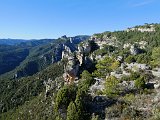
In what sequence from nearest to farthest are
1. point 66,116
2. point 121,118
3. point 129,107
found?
point 121,118, point 129,107, point 66,116

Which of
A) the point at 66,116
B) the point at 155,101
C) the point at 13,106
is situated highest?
the point at 155,101

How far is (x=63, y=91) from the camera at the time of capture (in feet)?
212

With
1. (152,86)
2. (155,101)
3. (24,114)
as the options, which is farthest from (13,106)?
(155,101)

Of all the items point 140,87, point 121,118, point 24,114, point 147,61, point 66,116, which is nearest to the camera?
point 121,118

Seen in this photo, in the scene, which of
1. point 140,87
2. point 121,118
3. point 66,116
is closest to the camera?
point 121,118

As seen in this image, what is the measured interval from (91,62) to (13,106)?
210 feet

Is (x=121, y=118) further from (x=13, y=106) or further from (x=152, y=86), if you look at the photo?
(x=13, y=106)

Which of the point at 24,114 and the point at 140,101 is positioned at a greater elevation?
the point at 140,101

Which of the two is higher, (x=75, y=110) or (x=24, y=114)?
(x=75, y=110)

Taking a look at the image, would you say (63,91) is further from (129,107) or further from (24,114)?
(24,114)

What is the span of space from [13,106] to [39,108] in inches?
2297

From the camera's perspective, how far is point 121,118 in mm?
54156

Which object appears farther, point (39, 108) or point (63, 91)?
point (39, 108)

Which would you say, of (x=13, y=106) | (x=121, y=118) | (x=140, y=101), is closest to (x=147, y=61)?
(x=140, y=101)
